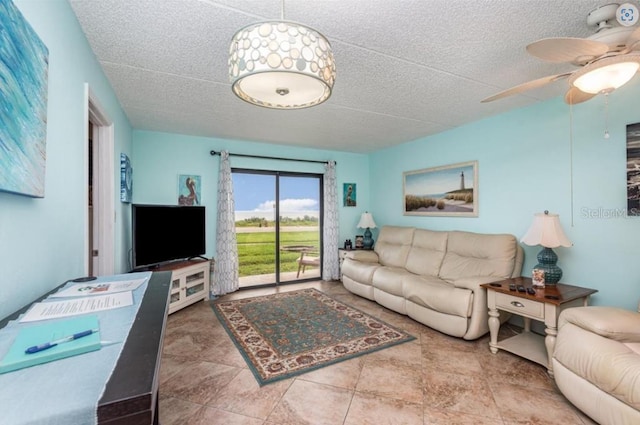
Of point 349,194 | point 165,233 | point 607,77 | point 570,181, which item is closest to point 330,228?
point 349,194

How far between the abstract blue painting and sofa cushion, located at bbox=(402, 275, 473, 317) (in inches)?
123

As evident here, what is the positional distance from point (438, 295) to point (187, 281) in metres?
3.10

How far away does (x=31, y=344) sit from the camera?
2.31 ft

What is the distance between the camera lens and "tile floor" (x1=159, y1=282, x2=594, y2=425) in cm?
180

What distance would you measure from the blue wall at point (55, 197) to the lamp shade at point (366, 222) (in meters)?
4.11

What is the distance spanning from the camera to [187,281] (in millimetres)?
3719

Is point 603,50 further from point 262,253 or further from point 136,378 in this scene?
point 262,253

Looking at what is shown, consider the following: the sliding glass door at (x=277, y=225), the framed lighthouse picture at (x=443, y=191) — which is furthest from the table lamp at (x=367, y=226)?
the sliding glass door at (x=277, y=225)

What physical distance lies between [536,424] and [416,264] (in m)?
2.23

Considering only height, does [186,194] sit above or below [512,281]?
above

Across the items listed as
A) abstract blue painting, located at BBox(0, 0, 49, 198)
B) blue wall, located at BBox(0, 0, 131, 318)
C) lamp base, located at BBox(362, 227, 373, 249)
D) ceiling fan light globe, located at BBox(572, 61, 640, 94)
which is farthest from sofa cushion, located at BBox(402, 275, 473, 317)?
abstract blue painting, located at BBox(0, 0, 49, 198)

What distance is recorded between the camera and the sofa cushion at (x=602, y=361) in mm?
1490

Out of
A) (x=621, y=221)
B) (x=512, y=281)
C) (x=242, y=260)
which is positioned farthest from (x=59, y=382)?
(x=242, y=260)

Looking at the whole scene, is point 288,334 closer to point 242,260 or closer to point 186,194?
point 242,260
